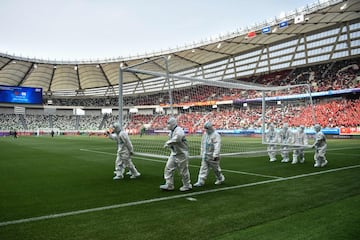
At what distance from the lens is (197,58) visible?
51.8 m

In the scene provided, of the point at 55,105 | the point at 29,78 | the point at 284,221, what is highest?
the point at 29,78

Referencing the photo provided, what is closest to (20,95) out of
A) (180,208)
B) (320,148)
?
(320,148)

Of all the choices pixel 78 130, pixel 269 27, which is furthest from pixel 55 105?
pixel 269 27

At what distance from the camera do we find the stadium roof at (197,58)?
1448 inches

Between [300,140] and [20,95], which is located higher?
[20,95]

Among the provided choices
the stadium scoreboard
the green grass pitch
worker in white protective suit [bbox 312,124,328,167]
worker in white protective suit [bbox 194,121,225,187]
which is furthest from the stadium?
the stadium scoreboard

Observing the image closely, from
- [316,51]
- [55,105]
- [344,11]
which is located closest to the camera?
[344,11]

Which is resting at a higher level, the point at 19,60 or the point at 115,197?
the point at 19,60

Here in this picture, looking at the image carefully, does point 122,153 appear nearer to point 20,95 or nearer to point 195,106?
point 195,106

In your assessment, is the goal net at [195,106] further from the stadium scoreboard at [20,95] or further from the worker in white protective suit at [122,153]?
the stadium scoreboard at [20,95]

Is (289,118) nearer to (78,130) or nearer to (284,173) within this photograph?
(284,173)

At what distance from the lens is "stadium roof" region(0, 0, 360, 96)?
1448 inches

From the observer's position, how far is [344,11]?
36625mm

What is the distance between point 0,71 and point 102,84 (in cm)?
2103
